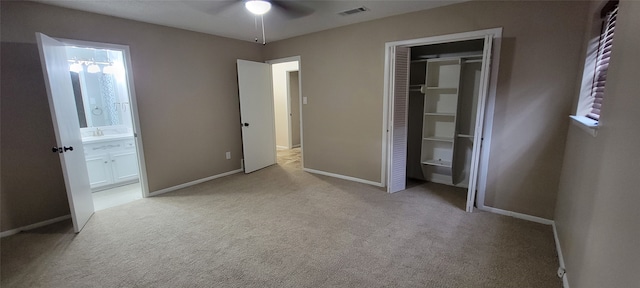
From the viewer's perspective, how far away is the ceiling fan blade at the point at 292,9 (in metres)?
2.66

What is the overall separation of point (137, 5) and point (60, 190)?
217 cm

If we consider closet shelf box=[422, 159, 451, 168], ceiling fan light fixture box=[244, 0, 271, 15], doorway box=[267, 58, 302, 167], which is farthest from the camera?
doorway box=[267, 58, 302, 167]

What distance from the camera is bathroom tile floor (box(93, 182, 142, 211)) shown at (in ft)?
11.2

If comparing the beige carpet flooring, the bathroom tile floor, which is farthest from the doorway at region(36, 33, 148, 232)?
the beige carpet flooring

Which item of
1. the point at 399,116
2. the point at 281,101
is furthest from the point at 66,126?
the point at 281,101

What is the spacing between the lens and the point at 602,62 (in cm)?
195

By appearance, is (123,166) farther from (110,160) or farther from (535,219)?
(535,219)

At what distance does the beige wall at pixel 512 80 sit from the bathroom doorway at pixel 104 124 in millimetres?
3074

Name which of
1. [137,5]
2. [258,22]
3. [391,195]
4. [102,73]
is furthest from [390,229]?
[102,73]

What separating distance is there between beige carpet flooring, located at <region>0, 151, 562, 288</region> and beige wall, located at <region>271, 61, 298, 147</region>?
131 inches

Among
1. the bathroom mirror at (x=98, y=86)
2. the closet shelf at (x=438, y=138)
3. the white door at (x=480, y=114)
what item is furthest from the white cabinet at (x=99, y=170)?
the white door at (x=480, y=114)

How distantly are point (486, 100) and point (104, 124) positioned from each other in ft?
17.2

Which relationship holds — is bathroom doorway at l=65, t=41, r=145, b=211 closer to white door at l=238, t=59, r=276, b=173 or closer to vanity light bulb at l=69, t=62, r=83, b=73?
vanity light bulb at l=69, t=62, r=83, b=73

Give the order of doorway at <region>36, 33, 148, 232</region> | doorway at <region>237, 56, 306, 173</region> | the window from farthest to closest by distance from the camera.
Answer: doorway at <region>237, 56, 306, 173</region>
doorway at <region>36, 33, 148, 232</region>
the window
